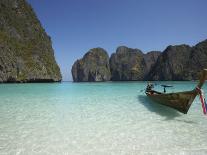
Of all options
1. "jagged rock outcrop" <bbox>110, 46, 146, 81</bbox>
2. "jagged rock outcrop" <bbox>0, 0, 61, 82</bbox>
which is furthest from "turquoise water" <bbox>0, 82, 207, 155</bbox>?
"jagged rock outcrop" <bbox>110, 46, 146, 81</bbox>

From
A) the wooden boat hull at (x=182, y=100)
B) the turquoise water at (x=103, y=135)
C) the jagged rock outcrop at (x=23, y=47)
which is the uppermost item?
the jagged rock outcrop at (x=23, y=47)

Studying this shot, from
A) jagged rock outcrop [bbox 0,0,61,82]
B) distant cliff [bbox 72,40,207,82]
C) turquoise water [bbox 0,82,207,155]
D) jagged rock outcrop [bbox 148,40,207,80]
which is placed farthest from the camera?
distant cliff [bbox 72,40,207,82]

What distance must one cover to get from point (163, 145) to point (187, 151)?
623mm

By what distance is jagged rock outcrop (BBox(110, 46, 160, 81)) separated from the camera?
17562cm

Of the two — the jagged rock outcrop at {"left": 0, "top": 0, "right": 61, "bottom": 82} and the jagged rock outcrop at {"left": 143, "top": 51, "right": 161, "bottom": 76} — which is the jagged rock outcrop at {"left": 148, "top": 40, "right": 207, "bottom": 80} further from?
the jagged rock outcrop at {"left": 0, "top": 0, "right": 61, "bottom": 82}

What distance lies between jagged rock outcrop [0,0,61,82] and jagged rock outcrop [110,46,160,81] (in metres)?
102

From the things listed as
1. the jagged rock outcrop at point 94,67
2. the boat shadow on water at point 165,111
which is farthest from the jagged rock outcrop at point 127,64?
the boat shadow on water at point 165,111

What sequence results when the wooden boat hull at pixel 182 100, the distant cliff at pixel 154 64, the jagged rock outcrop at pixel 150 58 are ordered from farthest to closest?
the jagged rock outcrop at pixel 150 58, the distant cliff at pixel 154 64, the wooden boat hull at pixel 182 100

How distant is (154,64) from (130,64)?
26710mm

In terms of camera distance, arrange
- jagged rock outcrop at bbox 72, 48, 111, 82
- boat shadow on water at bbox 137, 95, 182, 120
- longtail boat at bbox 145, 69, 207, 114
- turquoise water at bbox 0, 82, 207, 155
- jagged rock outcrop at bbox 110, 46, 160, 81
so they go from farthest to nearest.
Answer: jagged rock outcrop at bbox 110, 46, 160, 81 < jagged rock outcrop at bbox 72, 48, 111, 82 < boat shadow on water at bbox 137, 95, 182, 120 < longtail boat at bbox 145, 69, 207, 114 < turquoise water at bbox 0, 82, 207, 155

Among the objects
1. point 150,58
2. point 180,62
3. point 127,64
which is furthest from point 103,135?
point 150,58

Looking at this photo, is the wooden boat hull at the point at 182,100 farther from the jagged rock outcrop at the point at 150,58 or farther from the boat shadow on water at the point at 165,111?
the jagged rock outcrop at the point at 150,58

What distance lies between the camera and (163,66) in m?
139

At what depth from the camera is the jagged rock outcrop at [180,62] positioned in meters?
122
